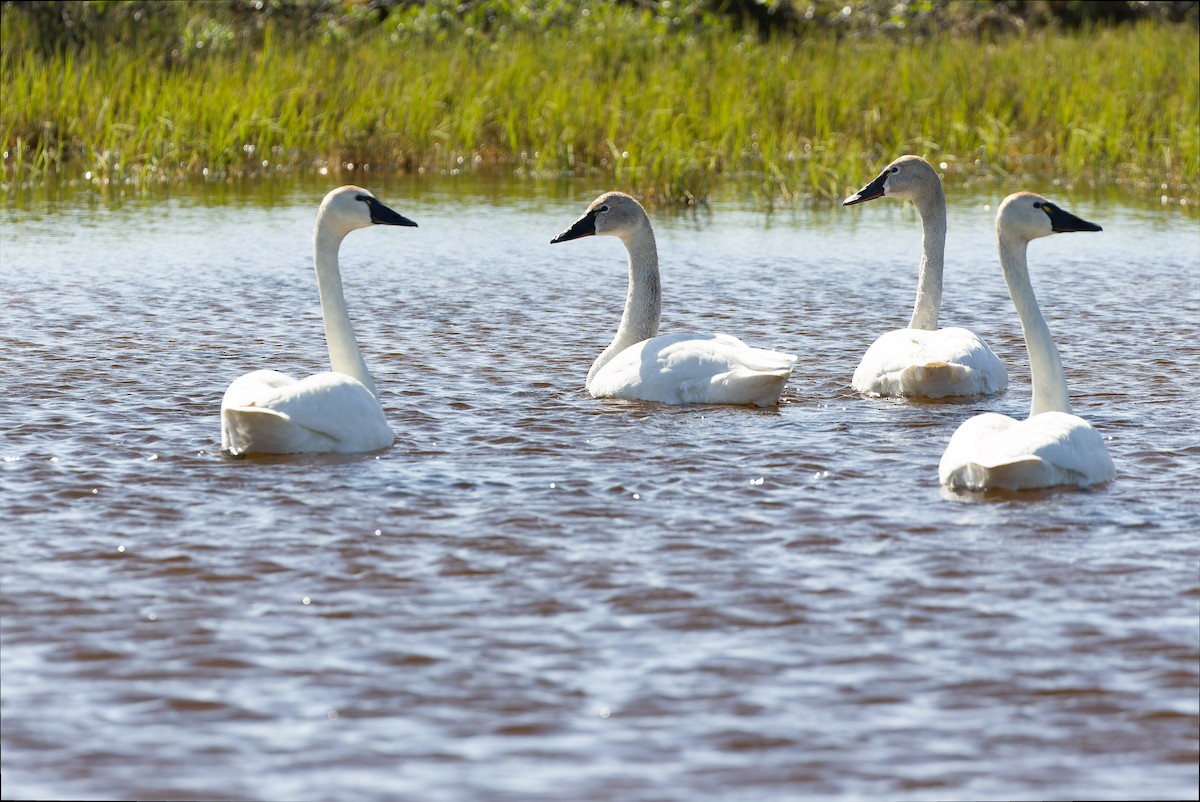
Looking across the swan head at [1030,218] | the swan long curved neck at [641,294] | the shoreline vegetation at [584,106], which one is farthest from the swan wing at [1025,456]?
the shoreline vegetation at [584,106]

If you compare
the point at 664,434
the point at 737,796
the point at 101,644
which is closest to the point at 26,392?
the point at 664,434

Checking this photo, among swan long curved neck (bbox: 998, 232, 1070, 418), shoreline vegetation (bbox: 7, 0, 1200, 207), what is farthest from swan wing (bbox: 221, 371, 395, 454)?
shoreline vegetation (bbox: 7, 0, 1200, 207)

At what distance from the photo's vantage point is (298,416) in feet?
21.7

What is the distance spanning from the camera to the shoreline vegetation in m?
16.7

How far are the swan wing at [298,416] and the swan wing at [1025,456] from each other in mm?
2206

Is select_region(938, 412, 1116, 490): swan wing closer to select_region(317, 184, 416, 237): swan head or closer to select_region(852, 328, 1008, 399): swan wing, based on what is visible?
select_region(852, 328, 1008, 399): swan wing

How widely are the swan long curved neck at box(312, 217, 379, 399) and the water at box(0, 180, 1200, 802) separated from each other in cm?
38

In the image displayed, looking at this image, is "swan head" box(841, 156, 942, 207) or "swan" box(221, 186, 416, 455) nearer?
"swan" box(221, 186, 416, 455)

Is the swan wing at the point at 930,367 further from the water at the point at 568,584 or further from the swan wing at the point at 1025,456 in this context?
the swan wing at the point at 1025,456

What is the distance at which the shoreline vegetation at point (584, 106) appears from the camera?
16.7m

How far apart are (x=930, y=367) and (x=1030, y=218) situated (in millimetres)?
892

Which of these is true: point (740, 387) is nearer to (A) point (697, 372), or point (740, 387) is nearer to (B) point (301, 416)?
(A) point (697, 372)

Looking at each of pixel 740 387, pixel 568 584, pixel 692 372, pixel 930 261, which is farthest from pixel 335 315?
pixel 930 261

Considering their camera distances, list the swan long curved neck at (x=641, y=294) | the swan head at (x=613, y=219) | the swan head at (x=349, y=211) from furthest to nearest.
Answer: the swan head at (x=613, y=219), the swan long curved neck at (x=641, y=294), the swan head at (x=349, y=211)
